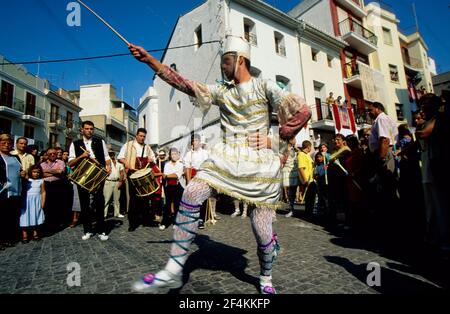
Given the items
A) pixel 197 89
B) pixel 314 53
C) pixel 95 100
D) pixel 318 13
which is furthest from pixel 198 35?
pixel 95 100

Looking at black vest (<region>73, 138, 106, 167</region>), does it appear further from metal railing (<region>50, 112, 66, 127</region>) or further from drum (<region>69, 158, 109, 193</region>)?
metal railing (<region>50, 112, 66, 127</region>)

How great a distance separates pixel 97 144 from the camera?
4883 millimetres

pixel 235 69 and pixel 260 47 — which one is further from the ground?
pixel 260 47

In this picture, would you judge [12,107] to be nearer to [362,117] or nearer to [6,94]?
[6,94]

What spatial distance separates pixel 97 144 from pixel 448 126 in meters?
5.61

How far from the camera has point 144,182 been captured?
4797 millimetres

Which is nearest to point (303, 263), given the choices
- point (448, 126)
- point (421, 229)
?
point (448, 126)

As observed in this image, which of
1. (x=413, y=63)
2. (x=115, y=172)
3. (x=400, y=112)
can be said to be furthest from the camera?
(x=413, y=63)

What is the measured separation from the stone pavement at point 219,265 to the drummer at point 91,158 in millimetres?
258

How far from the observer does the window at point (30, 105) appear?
2464 cm

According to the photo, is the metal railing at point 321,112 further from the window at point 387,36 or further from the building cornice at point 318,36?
the window at point 387,36

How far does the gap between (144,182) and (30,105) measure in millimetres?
27737

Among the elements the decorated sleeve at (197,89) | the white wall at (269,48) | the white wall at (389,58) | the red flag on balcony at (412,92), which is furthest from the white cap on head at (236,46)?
the red flag on balcony at (412,92)
